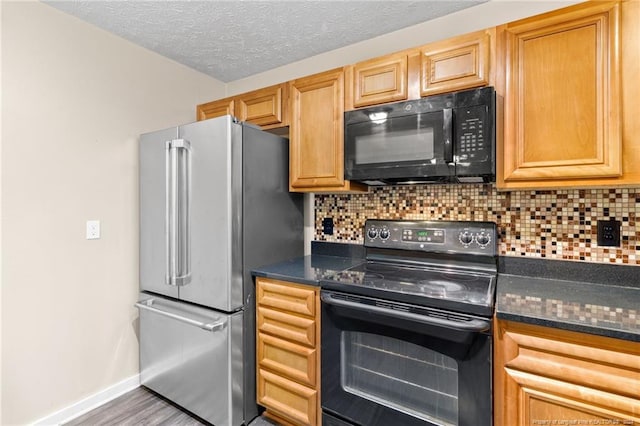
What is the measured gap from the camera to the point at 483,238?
1.69m

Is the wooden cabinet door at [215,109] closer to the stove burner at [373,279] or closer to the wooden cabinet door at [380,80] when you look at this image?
the wooden cabinet door at [380,80]

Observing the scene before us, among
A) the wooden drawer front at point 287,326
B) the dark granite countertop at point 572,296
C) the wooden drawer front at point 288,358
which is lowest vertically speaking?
the wooden drawer front at point 288,358

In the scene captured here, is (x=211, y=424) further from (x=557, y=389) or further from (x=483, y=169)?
(x=483, y=169)

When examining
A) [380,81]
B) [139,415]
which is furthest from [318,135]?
[139,415]

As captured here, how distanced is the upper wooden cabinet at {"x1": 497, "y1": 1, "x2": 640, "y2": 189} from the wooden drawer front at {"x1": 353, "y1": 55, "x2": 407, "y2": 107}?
46cm

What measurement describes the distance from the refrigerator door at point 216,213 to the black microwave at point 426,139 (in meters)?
0.65

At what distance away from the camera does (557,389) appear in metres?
1.11

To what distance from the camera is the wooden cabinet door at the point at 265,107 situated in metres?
2.11

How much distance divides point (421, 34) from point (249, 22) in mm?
1062

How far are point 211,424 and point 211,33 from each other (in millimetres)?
A: 2380

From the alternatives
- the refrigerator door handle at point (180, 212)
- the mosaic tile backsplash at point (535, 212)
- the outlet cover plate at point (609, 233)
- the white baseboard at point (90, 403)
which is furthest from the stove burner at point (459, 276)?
the white baseboard at point (90, 403)

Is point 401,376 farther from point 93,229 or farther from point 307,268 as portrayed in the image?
point 93,229

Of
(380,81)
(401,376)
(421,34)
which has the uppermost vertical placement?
(421,34)

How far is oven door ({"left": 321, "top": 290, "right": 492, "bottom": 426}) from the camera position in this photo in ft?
4.02
